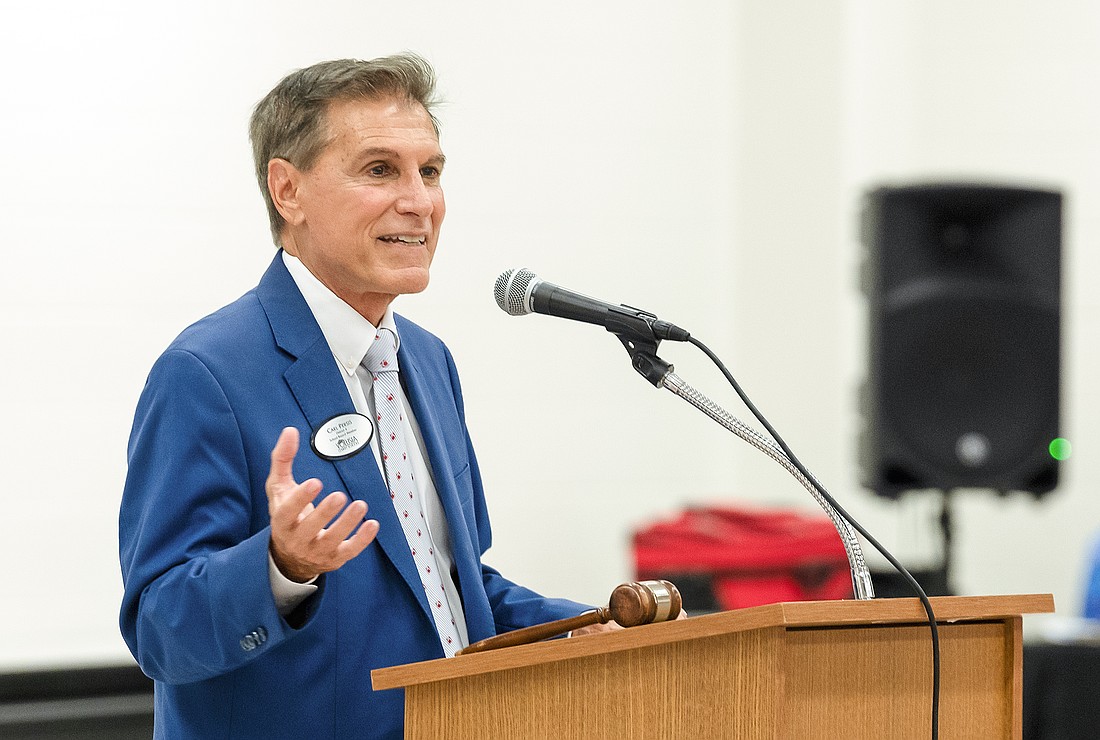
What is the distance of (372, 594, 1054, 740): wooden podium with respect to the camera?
4.45 feet

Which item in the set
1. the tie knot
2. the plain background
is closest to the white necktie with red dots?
the tie knot

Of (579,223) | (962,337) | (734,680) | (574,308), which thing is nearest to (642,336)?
(574,308)

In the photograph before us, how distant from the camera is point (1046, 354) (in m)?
3.92

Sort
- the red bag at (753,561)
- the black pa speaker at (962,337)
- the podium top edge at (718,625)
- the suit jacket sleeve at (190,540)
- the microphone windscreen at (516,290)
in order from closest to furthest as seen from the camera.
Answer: the podium top edge at (718,625)
the suit jacket sleeve at (190,540)
the microphone windscreen at (516,290)
the black pa speaker at (962,337)
the red bag at (753,561)

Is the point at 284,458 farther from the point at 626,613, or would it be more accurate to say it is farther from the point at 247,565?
the point at 626,613

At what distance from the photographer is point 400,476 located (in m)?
1.84

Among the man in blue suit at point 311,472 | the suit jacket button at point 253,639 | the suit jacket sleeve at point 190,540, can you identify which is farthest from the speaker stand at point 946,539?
the suit jacket button at point 253,639

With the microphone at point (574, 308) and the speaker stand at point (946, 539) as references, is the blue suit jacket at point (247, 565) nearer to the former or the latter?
the microphone at point (574, 308)

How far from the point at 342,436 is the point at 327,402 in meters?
0.13

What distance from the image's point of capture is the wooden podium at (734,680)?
1.36 metres

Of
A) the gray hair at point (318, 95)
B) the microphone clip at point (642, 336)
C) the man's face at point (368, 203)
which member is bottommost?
→ the microphone clip at point (642, 336)

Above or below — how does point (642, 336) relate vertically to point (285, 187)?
below

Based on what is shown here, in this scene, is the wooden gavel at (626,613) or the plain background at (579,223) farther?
the plain background at (579,223)

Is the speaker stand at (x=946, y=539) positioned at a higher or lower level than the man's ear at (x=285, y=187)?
lower
